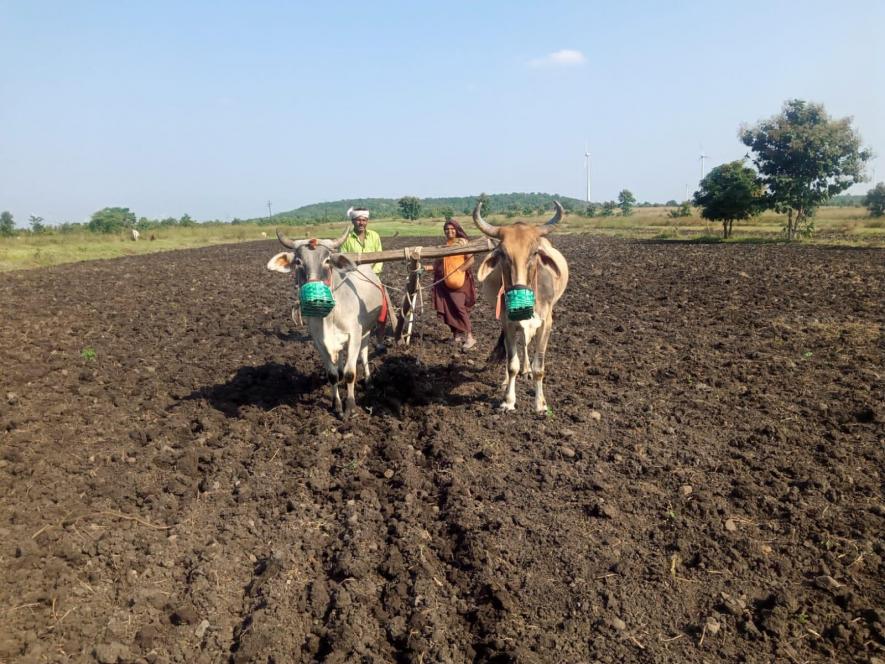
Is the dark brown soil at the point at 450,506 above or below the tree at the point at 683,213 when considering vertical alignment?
below

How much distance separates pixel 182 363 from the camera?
959 cm

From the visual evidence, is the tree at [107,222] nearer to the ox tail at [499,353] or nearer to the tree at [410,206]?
the tree at [410,206]

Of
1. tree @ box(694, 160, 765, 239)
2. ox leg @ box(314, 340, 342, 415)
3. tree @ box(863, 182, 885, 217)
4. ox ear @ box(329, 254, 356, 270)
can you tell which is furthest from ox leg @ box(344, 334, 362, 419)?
tree @ box(863, 182, 885, 217)

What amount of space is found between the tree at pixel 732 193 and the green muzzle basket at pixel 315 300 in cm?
3270

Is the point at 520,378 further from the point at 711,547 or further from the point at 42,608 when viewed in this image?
the point at 42,608

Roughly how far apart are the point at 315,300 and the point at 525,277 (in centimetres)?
213

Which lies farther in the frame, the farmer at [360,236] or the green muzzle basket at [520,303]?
the farmer at [360,236]

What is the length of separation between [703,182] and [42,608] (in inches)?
1497

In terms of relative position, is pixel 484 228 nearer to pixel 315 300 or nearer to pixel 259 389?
pixel 315 300

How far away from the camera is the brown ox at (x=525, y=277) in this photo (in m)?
6.47

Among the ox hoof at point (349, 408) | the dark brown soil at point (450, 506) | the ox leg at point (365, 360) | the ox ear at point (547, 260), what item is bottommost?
the dark brown soil at point (450, 506)

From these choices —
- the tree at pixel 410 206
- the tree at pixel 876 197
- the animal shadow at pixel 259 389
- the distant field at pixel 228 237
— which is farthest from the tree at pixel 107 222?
the tree at pixel 876 197

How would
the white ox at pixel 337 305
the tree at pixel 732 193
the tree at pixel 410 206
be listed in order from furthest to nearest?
the tree at pixel 410 206
the tree at pixel 732 193
the white ox at pixel 337 305

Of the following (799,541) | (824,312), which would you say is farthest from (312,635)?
(824,312)
